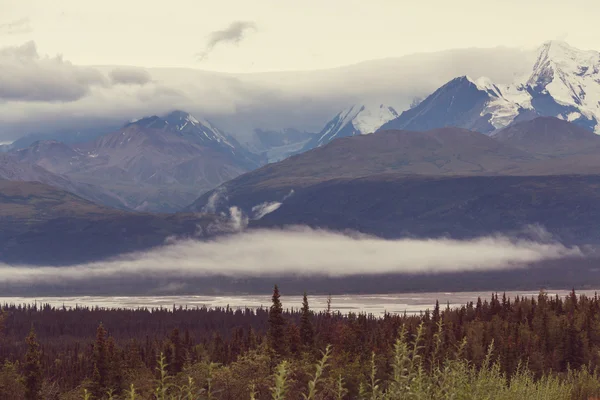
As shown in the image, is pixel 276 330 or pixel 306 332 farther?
pixel 306 332

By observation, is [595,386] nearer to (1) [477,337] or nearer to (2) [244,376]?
(2) [244,376]

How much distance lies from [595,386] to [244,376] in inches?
1951

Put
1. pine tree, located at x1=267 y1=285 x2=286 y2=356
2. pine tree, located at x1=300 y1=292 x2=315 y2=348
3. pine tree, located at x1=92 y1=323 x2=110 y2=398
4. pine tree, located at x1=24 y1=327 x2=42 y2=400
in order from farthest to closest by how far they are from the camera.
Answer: pine tree, located at x1=300 y1=292 x2=315 y2=348 < pine tree, located at x1=267 y1=285 x2=286 y2=356 < pine tree, located at x1=92 y1=323 x2=110 y2=398 < pine tree, located at x1=24 y1=327 x2=42 y2=400

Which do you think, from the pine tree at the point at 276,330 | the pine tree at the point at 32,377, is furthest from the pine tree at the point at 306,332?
the pine tree at the point at 32,377

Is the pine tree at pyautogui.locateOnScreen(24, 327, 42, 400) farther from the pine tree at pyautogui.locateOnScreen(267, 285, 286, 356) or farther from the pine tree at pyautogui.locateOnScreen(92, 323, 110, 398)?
the pine tree at pyautogui.locateOnScreen(267, 285, 286, 356)

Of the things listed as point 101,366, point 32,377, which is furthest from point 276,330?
point 32,377

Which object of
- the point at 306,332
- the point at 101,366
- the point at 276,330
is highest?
the point at 276,330

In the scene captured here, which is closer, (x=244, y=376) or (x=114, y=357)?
(x=244, y=376)

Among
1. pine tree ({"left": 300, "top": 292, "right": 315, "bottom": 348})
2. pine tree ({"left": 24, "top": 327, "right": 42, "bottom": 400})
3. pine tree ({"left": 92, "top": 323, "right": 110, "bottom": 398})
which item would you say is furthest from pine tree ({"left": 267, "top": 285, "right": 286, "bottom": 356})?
pine tree ({"left": 24, "top": 327, "right": 42, "bottom": 400})

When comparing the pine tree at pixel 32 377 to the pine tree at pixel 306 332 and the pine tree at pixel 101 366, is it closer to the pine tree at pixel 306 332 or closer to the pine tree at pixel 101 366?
the pine tree at pixel 101 366

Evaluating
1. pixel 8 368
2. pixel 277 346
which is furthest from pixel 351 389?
pixel 8 368

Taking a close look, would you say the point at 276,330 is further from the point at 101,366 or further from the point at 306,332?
the point at 306,332

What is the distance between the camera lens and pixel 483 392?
112 ft

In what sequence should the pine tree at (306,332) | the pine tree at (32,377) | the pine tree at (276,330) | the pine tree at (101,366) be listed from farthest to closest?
the pine tree at (306,332)
the pine tree at (276,330)
the pine tree at (101,366)
the pine tree at (32,377)
